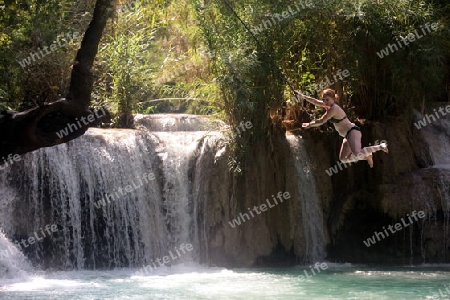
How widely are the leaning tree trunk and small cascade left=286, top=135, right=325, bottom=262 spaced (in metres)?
7.82

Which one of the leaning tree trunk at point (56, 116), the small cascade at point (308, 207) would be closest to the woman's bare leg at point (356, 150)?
the small cascade at point (308, 207)

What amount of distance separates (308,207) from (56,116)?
834cm

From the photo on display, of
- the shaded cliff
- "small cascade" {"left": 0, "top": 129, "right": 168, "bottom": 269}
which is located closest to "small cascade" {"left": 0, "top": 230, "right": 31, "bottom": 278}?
"small cascade" {"left": 0, "top": 129, "right": 168, "bottom": 269}

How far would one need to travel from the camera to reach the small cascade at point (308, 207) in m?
15.7

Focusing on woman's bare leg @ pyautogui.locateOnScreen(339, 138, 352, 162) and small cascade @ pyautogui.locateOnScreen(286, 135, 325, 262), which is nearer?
woman's bare leg @ pyautogui.locateOnScreen(339, 138, 352, 162)

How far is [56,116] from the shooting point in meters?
8.33

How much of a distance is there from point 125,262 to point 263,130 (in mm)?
3538

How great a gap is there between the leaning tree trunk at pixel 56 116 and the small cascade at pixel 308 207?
308 inches

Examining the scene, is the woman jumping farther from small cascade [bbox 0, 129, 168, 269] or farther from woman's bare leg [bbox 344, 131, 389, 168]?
small cascade [bbox 0, 129, 168, 269]

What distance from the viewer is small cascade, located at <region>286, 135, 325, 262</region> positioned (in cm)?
1573

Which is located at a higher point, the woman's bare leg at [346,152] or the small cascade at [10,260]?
the woman's bare leg at [346,152]

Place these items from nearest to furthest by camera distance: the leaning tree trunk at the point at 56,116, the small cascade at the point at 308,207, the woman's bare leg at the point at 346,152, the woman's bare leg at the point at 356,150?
1. the leaning tree trunk at the point at 56,116
2. the woman's bare leg at the point at 356,150
3. the woman's bare leg at the point at 346,152
4. the small cascade at the point at 308,207

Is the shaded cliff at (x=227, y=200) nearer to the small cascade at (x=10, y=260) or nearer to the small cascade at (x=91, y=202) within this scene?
the small cascade at (x=91, y=202)

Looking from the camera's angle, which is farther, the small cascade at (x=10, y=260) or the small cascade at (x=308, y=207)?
the small cascade at (x=308, y=207)
